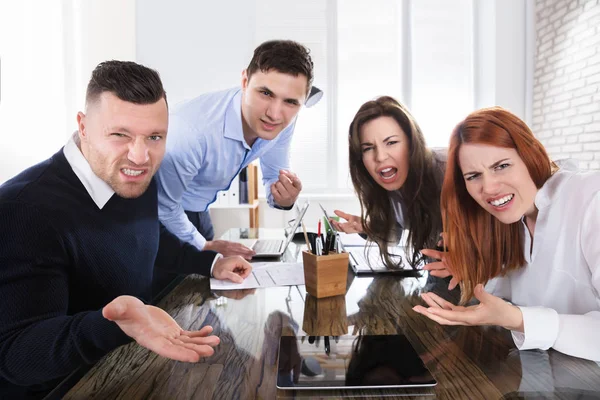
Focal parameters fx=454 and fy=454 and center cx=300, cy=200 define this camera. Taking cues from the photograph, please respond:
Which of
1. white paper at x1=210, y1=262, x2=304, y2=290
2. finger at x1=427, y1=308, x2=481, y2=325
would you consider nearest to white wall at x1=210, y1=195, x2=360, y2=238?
white paper at x1=210, y1=262, x2=304, y2=290

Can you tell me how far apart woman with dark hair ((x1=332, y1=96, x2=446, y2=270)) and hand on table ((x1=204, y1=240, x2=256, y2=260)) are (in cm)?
45

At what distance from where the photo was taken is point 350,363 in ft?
2.35

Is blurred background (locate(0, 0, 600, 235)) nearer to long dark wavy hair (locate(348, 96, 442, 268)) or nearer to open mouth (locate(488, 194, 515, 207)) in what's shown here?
long dark wavy hair (locate(348, 96, 442, 268))

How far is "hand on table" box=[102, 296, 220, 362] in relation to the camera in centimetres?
68

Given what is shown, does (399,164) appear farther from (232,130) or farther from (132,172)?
(132,172)

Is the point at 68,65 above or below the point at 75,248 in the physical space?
above

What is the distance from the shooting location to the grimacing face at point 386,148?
5.32 ft

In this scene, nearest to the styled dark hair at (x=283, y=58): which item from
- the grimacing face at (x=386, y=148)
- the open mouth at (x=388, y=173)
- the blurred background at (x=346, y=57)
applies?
the grimacing face at (x=386, y=148)

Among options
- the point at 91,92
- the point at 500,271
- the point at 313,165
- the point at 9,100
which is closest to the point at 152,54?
the point at 9,100

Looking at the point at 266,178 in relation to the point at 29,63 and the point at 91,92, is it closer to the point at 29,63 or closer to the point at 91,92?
the point at 91,92

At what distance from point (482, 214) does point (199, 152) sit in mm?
1068

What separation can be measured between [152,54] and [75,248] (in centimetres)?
407

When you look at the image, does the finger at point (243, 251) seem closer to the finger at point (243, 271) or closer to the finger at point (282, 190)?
the finger at point (243, 271)

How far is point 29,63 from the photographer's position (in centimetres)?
361
